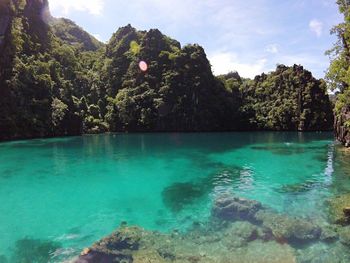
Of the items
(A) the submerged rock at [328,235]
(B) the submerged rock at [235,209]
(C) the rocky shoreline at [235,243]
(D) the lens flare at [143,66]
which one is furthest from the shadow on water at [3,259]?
(D) the lens flare at [143,66]

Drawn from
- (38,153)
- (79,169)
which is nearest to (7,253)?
(79,169)

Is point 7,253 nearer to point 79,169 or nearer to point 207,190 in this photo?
point 207,190

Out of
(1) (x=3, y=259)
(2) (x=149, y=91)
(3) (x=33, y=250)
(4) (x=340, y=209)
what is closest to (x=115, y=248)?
(3) (x=33, y=250)

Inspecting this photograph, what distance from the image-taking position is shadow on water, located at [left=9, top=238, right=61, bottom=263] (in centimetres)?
1227

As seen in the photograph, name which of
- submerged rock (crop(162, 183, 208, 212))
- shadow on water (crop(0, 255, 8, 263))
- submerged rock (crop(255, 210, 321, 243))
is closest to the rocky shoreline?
submerged rock (crop(255, 210, 321, 243))

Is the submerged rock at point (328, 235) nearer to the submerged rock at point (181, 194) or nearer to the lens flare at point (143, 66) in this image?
the submerged rock at point (181, 194)

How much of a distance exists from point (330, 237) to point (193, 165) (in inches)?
780

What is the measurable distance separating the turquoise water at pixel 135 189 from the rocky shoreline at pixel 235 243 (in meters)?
1.65

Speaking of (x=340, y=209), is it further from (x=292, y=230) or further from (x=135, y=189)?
(x=135, y=189)

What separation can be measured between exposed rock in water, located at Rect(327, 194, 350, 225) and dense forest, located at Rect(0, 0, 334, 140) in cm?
6171

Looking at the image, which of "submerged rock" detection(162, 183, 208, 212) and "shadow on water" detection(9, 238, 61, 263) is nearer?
"shadow on water" detection(9, 238, 61, 263)

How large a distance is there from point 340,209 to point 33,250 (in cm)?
1494

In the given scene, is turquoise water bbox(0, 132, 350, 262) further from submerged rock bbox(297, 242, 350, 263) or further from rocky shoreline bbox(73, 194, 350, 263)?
submerged rock bbox(297, 242, 350, 263)

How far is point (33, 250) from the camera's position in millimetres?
13227
